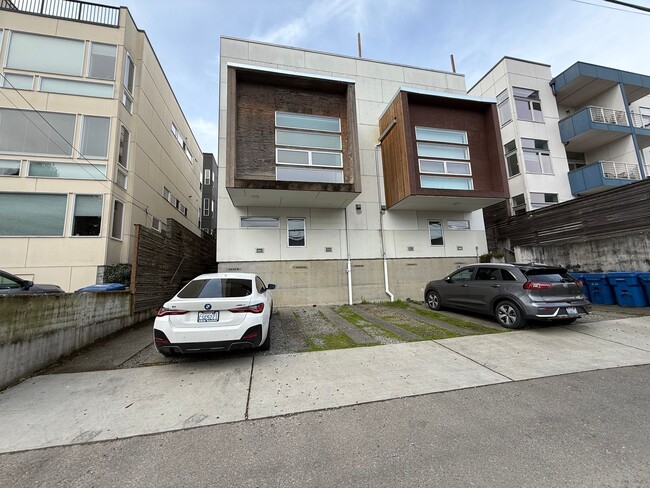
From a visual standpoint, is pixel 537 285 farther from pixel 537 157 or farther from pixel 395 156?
pixel 537 157

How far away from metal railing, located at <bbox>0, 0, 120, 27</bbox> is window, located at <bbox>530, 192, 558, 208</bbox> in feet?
69.7

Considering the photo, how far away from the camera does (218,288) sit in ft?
16.5

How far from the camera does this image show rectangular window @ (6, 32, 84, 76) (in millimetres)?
10724

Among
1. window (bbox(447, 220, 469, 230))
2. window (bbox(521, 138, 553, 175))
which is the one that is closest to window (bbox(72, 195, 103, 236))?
window (bbox(447, 220, 469, 230))

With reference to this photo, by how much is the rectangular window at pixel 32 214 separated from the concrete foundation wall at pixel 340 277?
610cm

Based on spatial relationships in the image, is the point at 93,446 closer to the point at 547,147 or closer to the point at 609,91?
the point at 547,147

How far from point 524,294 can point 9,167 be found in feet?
54.7

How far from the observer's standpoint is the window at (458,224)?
12.6 m

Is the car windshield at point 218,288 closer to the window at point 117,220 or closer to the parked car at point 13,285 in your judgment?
the parked car at point 13,285

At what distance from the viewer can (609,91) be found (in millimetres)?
16547

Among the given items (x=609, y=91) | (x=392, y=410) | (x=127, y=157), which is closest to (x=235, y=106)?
(x=127, y=157)

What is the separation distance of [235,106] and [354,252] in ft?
22.7

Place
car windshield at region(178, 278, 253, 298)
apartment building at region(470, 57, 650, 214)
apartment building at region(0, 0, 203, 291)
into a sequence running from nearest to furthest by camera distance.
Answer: car windshield at region(178, 278, 253, 298), apartment building at region(0, 0, 203, 291), apartment building at region(470, 57, 650, 214)

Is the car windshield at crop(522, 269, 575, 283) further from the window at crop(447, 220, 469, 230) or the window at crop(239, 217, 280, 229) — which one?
the window at crop(239, 217, 280, 229)
